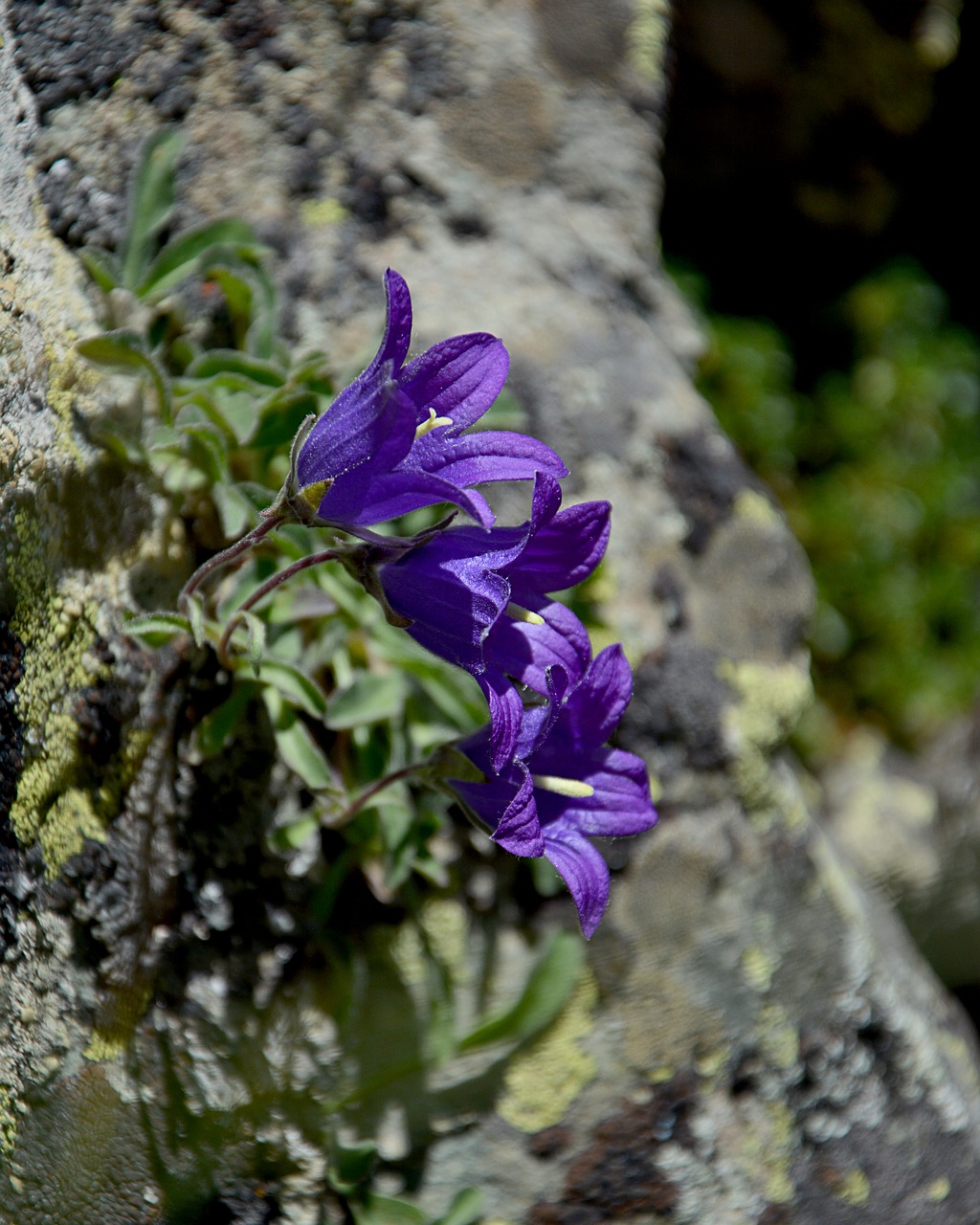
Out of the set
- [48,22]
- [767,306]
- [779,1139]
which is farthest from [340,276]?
[767,306]

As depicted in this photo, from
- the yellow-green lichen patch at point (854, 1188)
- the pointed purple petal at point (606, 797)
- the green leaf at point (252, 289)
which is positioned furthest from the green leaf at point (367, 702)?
the yellow-green lichen patch at point (854, 1188)

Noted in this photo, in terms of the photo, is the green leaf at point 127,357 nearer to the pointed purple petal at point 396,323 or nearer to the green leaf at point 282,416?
the green leaf at point 282,416

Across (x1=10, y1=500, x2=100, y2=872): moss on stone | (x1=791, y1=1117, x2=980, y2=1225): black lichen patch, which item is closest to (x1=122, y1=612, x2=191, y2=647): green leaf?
(x1=10, y1=500, x2=100, y2=872): moss on stone

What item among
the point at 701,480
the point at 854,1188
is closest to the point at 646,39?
the point at 701,480

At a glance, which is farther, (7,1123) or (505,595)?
(7,1123)

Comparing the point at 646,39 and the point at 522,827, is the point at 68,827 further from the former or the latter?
the point at 646,39

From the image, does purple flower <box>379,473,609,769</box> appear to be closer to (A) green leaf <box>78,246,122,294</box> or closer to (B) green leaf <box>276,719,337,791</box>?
(B) green leaf <box>276,719,337,791</box>

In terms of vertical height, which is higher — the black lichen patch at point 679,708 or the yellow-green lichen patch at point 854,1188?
the black lichen patch at point 679,708
